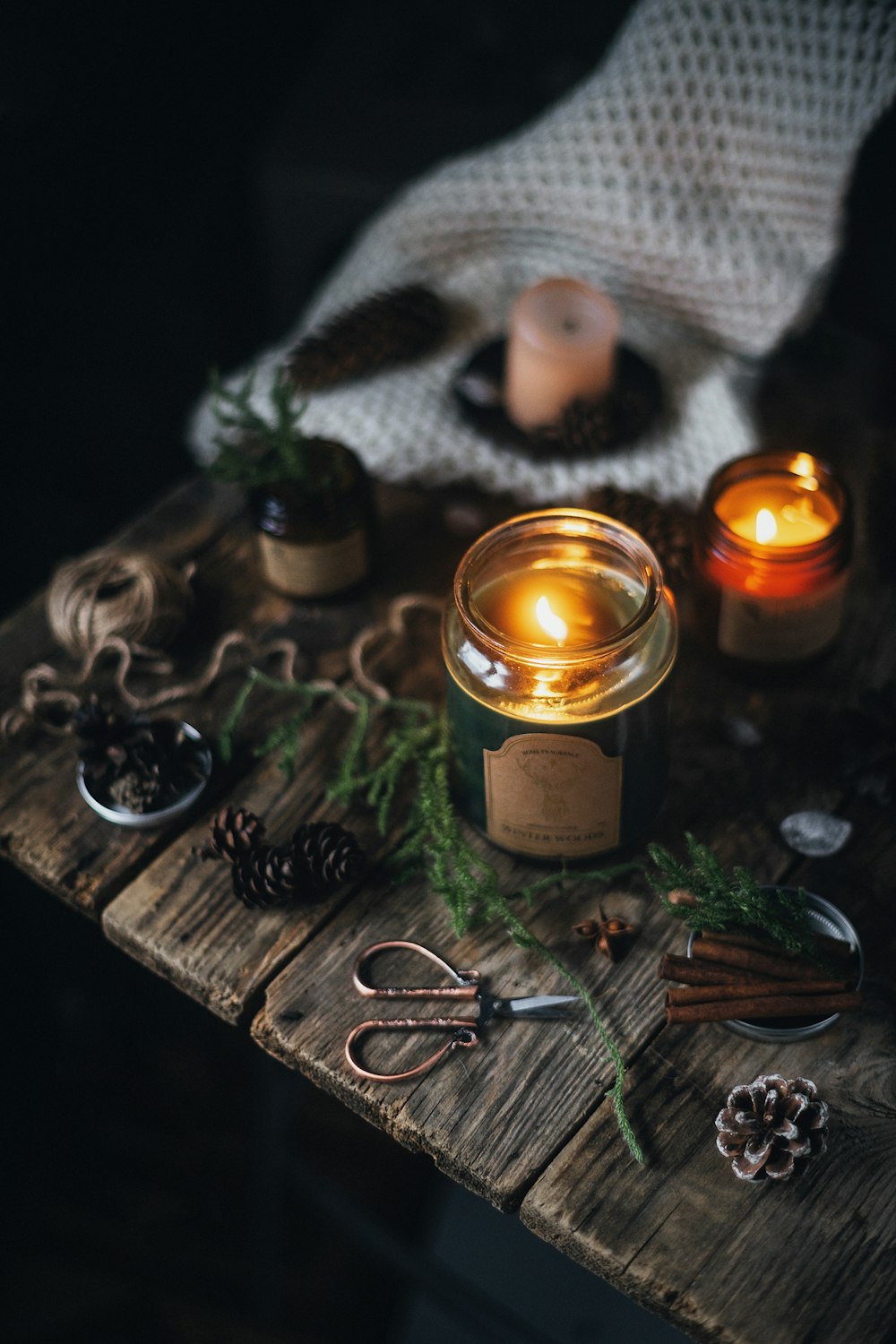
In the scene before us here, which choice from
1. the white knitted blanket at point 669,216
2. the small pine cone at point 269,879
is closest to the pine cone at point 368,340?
the white knitted blanket at point 669,216

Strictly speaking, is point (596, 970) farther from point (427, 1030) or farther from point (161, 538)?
point (161, 538)

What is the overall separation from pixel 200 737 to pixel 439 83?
1178 mm

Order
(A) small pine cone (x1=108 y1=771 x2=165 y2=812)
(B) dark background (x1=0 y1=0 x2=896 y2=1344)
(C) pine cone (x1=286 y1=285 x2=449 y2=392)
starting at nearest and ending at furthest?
(A) small pine cone (x1=108 y1=771 x2=165 y2=812) < (C) pine cone (x1=286 y1=285 x2=449 y2=392) < (B) dark background (x1=0 y1=0 x2=896 y2=1344)

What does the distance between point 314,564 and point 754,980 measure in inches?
17.8

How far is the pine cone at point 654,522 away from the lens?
2.95 ft

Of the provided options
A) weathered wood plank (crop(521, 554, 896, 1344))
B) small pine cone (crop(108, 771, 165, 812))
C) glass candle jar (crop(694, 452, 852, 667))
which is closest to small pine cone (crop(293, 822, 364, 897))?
small pine cone (crop(108, 771, 165, 812))

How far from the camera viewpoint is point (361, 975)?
0.74m

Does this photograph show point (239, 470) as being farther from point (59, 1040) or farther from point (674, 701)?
point (59, 1040)

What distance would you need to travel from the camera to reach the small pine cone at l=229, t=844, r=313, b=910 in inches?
29.9

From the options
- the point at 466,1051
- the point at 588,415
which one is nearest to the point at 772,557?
the point at 588,415

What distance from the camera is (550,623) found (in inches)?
29.0

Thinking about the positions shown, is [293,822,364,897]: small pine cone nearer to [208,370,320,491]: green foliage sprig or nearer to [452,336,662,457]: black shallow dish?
[208,370,320,491]: green foliage sprig

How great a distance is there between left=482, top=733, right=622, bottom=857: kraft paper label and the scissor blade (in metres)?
0.10

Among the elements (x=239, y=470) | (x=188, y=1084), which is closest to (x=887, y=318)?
(x=239, y=470)
